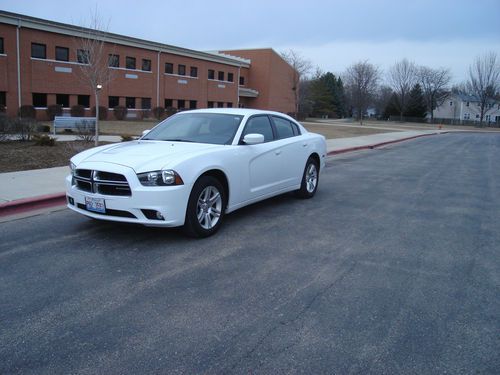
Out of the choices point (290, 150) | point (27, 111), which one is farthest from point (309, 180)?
Answer: point (27, 111)

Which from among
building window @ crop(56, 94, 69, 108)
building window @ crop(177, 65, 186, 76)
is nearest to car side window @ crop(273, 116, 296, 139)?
building window @ crop(56, 94, 69, 108)

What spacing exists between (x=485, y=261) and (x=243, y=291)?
2.94 meters

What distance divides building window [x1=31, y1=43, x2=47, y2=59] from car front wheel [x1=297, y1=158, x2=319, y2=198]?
31.2 m

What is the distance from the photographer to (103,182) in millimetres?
5395

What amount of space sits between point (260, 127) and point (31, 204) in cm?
376

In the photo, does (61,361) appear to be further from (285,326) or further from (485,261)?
(485,261)

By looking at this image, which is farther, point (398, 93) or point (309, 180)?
point (398, 93)

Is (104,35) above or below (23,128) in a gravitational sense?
above

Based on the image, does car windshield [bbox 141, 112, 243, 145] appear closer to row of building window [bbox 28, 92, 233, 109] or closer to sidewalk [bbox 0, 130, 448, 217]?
sidewalk [bbox 0, 130, 448, 217]

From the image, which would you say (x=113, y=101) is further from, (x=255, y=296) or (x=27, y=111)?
(x=255, y=296)

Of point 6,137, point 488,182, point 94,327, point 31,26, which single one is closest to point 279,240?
point 94,327

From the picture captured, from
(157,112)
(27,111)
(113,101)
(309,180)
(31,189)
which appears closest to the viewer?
(31,189)

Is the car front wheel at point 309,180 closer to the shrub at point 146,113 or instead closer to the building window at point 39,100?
the building window at point 39,100

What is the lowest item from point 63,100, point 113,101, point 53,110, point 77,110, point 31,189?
point 31,189
